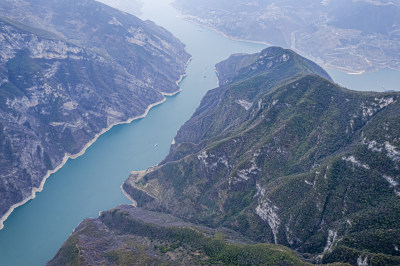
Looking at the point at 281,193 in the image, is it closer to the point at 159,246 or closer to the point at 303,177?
the point at 303,177

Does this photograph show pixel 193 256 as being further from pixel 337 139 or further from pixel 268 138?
pixel 337 139

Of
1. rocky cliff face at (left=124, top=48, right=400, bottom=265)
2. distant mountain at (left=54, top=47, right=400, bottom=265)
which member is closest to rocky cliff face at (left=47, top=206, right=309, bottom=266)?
distant mountain at (left=54, top=47, right=400, bottom=265)

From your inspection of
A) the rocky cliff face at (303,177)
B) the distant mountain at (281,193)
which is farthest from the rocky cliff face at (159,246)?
the rocky cliff face at (303,177)

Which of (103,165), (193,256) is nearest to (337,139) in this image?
(193,256)

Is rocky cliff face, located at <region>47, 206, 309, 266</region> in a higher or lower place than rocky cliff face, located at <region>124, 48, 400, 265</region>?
lower

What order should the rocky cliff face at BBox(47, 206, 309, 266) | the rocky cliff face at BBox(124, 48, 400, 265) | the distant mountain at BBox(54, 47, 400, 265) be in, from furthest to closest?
the rocky cliff face at BBox(47, 206, 309, 266)
the distant mountain at BBox(54, 47, 400, 265)
the rocky cliff face at BBox(124, 48, 400, 265)

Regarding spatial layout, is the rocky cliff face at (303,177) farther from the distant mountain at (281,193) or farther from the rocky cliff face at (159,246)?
the rocky cliff face at (159,246)

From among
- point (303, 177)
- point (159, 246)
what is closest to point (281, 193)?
point (303, 177)

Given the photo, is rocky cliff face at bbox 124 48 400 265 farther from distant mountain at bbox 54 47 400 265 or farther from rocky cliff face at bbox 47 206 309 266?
rocky cliff face at bbox 47 206 309 266
